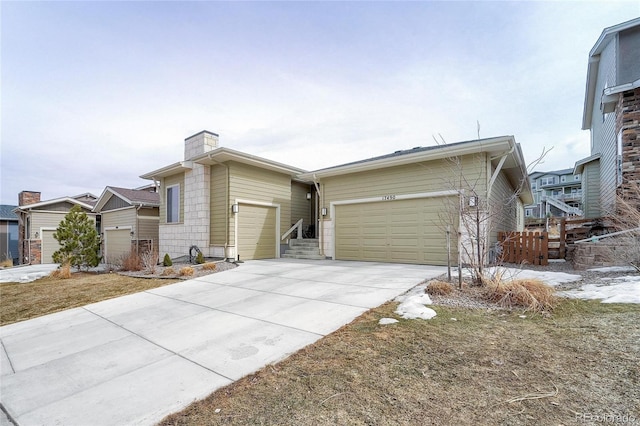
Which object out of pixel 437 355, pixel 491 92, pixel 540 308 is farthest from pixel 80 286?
pixel 491 92

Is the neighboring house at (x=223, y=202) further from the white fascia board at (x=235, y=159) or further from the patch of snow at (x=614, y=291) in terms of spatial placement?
the patch of snow at (x=614, y=291)

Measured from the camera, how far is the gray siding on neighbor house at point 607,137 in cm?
946

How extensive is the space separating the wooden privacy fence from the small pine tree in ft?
47.6

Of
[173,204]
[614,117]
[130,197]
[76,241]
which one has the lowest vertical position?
[76,241]

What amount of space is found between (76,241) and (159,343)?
35.0 feet

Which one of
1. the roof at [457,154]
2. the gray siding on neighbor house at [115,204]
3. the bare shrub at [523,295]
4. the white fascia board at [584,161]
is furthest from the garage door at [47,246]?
the white fascia board at [584,161]

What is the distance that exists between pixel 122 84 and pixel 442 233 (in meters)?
10.7

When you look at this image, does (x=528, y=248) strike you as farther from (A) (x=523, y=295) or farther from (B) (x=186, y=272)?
(B) (x=186, y=272)

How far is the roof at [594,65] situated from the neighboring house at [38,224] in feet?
87.4

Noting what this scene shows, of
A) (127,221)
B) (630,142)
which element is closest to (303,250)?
(630,142)

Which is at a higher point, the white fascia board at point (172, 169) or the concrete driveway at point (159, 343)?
the white fascia board at point (172, 169)

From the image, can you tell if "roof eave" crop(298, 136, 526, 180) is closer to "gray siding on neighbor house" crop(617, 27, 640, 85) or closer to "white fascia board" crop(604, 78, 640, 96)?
"white fascia board" crop(604, 78, 640, 96)

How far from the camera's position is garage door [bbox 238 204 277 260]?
1068 centimetres

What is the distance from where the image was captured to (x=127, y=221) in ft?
51.6
